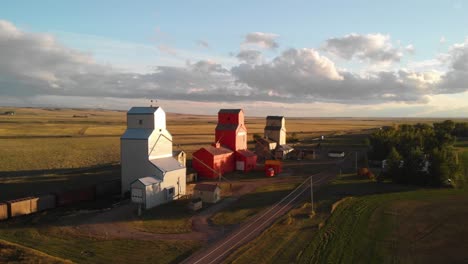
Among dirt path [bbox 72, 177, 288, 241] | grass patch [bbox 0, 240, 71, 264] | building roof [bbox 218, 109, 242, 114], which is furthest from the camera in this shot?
building roof [bbox 218, 109, 242, 114]

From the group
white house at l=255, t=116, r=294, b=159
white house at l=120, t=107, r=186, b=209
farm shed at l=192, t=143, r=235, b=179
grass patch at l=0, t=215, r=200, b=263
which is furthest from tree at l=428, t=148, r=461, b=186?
grass patch at l=0, t=215, r=200, b=263

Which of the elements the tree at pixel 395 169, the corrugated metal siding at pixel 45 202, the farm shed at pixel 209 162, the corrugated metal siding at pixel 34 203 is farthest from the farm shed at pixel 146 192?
the tree at pixel 395 169

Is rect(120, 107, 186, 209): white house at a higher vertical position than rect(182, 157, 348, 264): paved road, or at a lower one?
higher

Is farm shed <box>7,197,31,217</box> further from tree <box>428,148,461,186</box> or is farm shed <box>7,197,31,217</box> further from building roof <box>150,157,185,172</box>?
tree <box>428,148,461,186</box>

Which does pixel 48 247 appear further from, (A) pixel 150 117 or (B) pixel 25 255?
(A) pixel 150 117

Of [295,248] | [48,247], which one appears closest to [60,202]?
[48,247]

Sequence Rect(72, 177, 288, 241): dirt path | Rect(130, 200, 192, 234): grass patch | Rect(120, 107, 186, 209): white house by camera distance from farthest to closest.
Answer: Rect(120, 107, 186, 209): white house < Rect(130, 200, 192, 234): grass patch < Rect(72, 177, 288, 241): dirt path

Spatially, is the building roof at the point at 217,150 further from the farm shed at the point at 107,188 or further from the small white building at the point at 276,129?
the small white building at the point at 276,129
